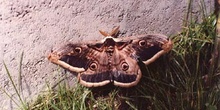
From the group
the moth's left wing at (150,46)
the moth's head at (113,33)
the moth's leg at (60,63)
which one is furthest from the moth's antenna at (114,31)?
the moth's leg at (60,63)

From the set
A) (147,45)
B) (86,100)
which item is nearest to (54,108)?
(86,100)

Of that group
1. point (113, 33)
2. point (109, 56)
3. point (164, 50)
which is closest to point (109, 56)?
point (109, 56)

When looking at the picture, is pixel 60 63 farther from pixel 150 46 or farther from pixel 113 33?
pixel 150 46

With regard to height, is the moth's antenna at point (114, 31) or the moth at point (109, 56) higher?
the moth's antenna at point (114, 31)

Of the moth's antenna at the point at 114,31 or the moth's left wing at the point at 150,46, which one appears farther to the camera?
the moth's antenna at the point at 114,31

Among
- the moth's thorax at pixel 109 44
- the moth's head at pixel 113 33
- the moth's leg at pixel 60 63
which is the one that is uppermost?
the moth's head at pixel 113 33

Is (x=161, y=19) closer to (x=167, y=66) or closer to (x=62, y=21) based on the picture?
(x=167, y=66)

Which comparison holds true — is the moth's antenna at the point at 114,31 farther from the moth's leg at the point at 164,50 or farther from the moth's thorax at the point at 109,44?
the moth's leg at the point at 164,50
